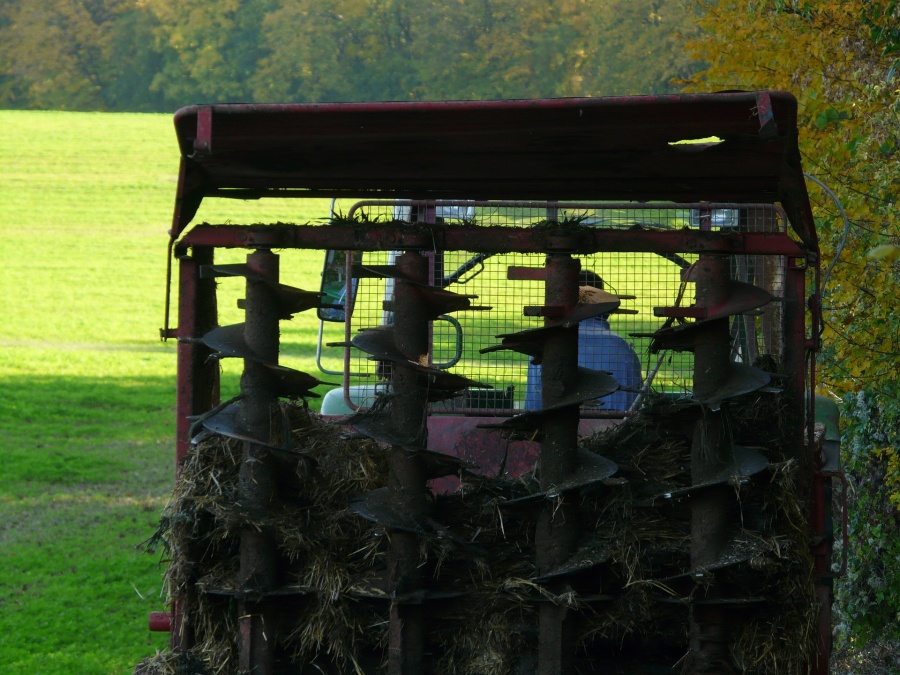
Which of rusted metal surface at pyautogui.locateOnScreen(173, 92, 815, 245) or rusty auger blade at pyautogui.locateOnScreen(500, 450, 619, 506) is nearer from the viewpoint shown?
rusted metal surface at pyautogui.locateOnScreen(173, 92, 815, 245)

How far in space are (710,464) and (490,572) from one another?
79 centimetres

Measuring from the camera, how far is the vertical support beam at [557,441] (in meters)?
3.49

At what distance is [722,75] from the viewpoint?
24.4 feet

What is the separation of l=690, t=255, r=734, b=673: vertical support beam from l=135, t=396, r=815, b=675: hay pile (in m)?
0.07

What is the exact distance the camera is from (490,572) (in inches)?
142

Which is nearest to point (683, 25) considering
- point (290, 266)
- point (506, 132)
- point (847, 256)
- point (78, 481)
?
point (290, 266)

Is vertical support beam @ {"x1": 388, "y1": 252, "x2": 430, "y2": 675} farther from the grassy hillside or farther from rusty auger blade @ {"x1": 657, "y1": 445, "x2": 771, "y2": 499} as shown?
the grassy hillside

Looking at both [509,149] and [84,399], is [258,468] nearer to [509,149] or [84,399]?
[509,149]

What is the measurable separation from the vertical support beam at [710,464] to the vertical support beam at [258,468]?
1.36m

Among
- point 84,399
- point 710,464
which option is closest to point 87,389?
point 84,399

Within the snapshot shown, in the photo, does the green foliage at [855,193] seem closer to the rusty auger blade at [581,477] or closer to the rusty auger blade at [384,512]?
the rusty auger blade at [581,477]

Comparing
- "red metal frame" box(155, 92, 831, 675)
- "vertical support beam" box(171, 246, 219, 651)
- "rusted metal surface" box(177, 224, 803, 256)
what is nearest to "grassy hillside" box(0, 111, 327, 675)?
"vertical support beam" box(171, 246, 219, 651)

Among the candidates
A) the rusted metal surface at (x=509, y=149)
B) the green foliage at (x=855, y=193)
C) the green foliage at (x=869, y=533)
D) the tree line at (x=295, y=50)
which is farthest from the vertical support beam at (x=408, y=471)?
the tree line at (x=295, y=50)

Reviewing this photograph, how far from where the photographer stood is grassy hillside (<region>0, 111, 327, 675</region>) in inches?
→ 331
